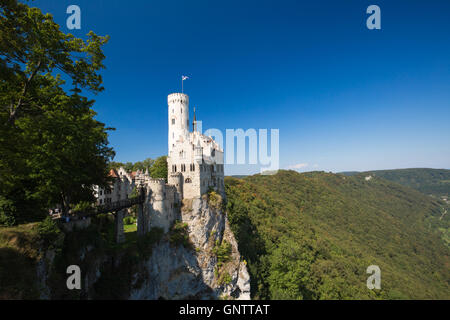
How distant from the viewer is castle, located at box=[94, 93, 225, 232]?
28.2 m

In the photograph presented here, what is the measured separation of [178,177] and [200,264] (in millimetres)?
14082

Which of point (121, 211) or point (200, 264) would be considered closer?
point (121, 211)

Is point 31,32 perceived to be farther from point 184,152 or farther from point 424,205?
point 424,205

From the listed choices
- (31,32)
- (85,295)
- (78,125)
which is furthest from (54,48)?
(85,295)

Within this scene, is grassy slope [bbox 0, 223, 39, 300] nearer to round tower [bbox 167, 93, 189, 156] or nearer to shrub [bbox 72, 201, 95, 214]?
shrub [bbox 72, 201, 95, 214]

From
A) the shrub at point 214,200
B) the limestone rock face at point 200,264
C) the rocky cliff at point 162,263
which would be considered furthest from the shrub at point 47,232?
the shrub at point 214,200

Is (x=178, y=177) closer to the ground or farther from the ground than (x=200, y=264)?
farther from the ground

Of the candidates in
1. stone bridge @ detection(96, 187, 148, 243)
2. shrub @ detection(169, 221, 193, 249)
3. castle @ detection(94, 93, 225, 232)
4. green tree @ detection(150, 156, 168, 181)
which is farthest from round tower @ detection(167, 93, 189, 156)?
shrub @ detection(169, 221, 193, 249)

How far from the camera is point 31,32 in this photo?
9.98 m

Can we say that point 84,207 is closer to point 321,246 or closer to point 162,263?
point 162,263

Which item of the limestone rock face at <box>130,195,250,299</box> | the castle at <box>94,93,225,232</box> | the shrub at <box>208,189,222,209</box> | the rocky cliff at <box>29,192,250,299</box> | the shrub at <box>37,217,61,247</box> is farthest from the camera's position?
the shrub at <box>208,189,222,209</box>

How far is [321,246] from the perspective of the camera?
61.7 meters

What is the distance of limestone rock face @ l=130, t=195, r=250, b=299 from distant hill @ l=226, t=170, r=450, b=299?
4494 mm

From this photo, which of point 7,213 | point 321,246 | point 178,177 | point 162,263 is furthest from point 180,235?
point 321,246
